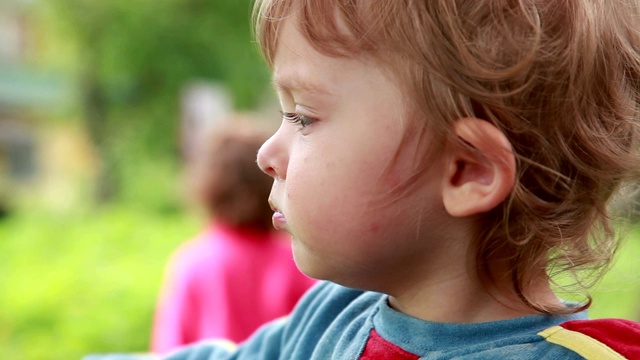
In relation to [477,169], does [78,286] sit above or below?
below

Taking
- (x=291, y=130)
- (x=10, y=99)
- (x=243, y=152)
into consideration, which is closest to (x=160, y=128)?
(x=10, y=99)

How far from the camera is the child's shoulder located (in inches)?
44.6

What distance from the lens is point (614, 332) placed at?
1177 mm

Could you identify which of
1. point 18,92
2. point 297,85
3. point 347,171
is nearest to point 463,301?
point 347,171

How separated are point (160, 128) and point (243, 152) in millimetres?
8251

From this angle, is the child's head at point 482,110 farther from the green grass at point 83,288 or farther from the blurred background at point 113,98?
the blurred background at point 113,98

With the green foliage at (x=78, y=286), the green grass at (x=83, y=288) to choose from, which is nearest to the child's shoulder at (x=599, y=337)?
the green grass at (x=83, y=288)

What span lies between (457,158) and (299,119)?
227 millimetres

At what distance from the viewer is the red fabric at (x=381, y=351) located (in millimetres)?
1219

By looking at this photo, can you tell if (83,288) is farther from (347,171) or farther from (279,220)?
(347,171)

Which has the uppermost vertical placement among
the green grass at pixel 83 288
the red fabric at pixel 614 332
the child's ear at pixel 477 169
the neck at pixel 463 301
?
the child's ear at pixel 477 169

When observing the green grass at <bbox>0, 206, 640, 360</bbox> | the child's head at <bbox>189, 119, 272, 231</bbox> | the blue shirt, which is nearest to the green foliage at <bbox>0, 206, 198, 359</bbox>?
the green grass at <bbox>0, 206, 640, 360</bbox>

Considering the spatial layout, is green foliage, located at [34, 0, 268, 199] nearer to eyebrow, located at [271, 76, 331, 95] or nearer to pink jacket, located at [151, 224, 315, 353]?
pink jacket, located at [151, 224, 315, 353]

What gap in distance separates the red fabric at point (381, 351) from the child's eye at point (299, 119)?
329mm
